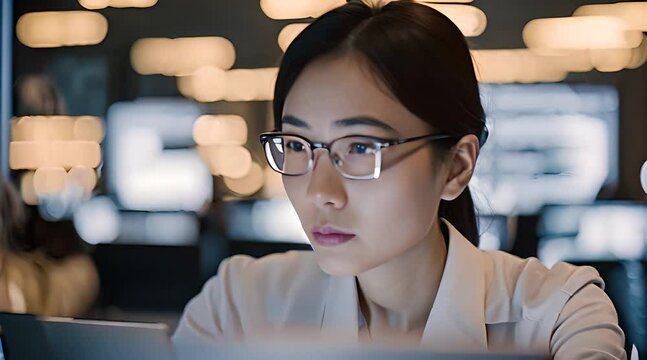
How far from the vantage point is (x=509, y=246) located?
2.86 m

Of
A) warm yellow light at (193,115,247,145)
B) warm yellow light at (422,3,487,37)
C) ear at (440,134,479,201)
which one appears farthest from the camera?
warm yellow light at (193,115,247,145)

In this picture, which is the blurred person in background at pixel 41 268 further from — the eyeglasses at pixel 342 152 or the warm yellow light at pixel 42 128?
the eyeglasses at pixel 342 152

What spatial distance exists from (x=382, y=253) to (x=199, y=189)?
180cm

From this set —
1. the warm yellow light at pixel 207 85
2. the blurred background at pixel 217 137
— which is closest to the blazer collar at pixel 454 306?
the blurred background at pixel 217 137

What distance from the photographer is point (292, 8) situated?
3057 mm

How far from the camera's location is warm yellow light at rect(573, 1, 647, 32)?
281 cm

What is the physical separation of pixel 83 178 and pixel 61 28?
2.03 ft

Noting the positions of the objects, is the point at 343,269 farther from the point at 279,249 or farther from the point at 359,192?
the point at 279,249

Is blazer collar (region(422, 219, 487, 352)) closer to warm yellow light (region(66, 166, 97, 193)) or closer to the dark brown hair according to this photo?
the dark brown hair

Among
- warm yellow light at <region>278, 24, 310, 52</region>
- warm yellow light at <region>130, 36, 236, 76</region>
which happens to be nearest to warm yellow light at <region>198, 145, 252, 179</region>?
warm yellow light at <region>130, 36, 236, 76</region>

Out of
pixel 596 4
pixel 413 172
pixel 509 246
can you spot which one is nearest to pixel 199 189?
pixel 509 246

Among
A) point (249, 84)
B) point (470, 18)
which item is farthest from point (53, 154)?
point (470, 18)

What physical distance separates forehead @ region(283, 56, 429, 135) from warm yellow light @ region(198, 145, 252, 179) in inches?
59.4

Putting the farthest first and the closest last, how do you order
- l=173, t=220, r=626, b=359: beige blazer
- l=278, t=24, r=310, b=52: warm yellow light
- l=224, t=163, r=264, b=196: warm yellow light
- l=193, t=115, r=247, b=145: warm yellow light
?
l=193, t=115, r=247, b=145: warm yellow light → l=224, t=163, r=264, b=196: warm yellow light → l=278, t=24, r=310, b=52: warm yellow light → l=173, t=220, r=626, b=359: beige blazer
